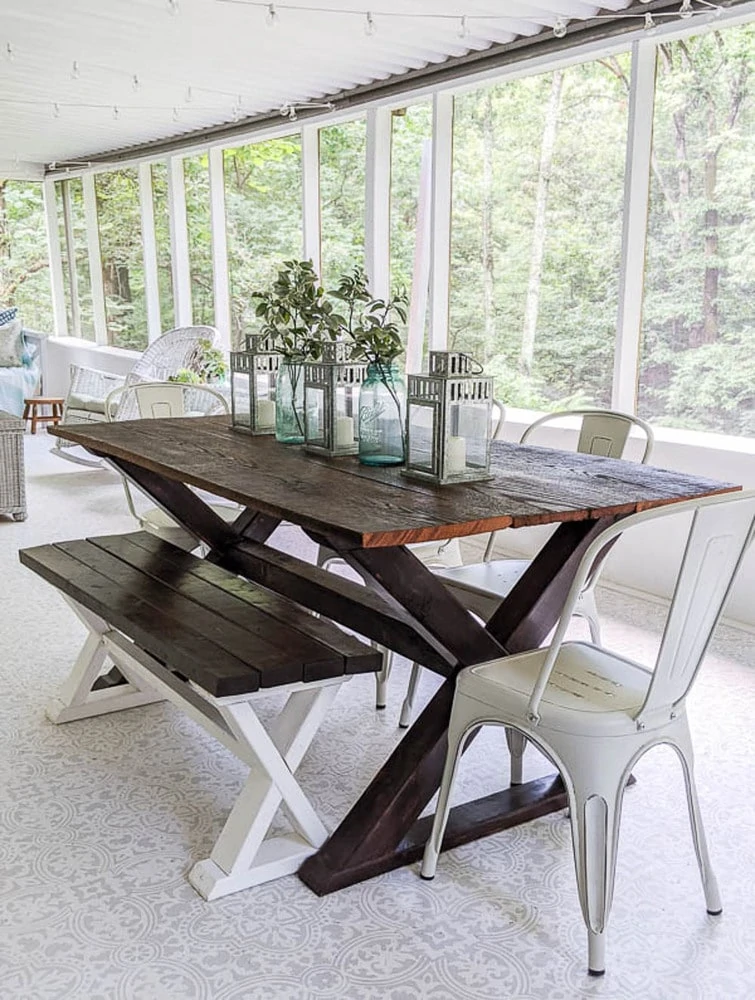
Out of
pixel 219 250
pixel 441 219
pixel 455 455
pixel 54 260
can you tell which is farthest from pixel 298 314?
pixel 54 260

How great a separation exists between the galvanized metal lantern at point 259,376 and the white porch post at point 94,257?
651 centimetres

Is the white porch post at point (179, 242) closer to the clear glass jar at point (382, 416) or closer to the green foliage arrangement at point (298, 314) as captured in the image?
the green foliage arrangement at point (298, 314)

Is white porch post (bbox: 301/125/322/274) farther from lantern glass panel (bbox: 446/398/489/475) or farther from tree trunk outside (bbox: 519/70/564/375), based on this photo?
lantern glass panel (bbox: 446/398/489/475)

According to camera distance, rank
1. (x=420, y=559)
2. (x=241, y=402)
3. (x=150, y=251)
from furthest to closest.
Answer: (x=150, y=251) → (x=241, y=402) → (x=420, y=559)

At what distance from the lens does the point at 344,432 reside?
2674 mm

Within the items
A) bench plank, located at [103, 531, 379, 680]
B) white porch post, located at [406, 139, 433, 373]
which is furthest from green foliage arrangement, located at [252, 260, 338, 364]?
white porch post, located at [406, 139, 433, 373]

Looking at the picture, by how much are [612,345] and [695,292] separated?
520 millimetres

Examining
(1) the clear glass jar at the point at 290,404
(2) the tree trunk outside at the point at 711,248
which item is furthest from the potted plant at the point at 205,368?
(1) the clear glass jar at the point at 290,404

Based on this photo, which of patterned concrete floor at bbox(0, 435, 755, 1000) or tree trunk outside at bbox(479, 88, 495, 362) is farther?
tree trunk outside at bbox(479, 88, 495, 362)

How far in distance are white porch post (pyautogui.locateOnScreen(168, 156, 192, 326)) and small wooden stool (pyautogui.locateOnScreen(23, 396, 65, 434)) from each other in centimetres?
125

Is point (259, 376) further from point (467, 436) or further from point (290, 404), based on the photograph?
point (467, 436)

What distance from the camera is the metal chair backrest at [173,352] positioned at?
6809 millimetres

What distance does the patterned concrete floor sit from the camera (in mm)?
1834

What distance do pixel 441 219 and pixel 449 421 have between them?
337 cm
